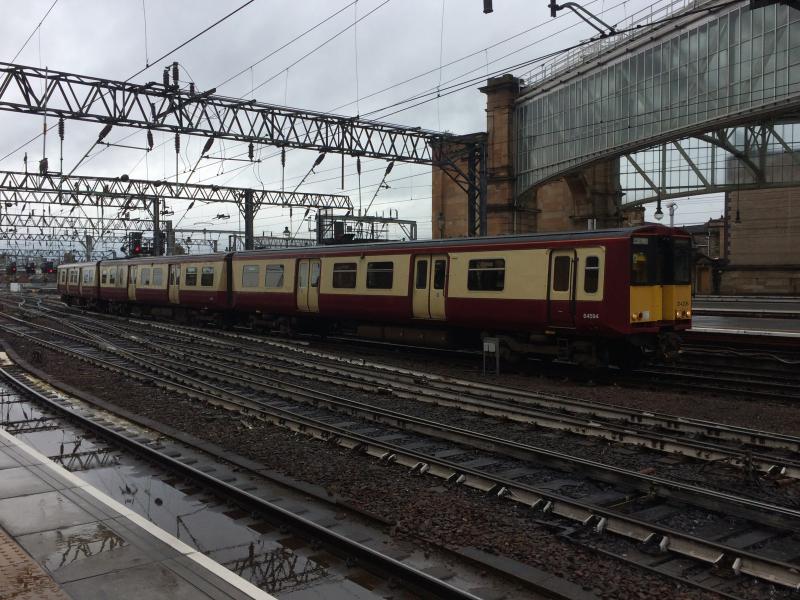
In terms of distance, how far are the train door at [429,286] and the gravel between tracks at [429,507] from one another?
704 cm

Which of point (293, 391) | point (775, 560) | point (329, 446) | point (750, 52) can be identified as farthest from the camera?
point (750, 52)

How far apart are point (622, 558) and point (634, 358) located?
982 cm

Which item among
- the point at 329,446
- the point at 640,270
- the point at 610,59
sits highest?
the point at 610,59

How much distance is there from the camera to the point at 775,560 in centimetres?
498

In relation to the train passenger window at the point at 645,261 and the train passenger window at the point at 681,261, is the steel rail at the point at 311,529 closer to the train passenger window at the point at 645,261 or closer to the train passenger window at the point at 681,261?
the train passenger window at the point at 645,261

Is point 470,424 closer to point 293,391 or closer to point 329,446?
point 329,446

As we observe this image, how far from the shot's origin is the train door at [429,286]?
16562mm

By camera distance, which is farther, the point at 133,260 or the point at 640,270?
the point at 133,260

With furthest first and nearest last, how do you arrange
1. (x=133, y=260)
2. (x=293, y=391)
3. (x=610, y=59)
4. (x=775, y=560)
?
(x=133, y=260)
(x=610, y=59)
(x=293, y=391)
(x=775, y=560)

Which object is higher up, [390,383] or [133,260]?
[133,260]

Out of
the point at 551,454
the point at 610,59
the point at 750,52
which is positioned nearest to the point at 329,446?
the point at 551,454

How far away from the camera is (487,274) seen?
50.8ft

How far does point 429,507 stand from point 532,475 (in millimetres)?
1596

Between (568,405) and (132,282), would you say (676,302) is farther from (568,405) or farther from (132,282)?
(132,282)
